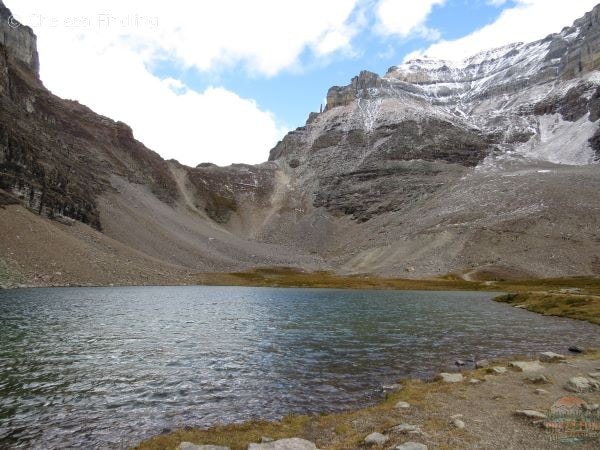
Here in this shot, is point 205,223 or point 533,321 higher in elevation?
point 205,223

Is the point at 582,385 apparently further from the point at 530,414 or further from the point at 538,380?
the point at 530,414

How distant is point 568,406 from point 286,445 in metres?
9.38

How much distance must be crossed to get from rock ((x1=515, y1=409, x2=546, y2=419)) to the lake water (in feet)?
19.4

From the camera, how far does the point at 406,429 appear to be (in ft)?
43.8

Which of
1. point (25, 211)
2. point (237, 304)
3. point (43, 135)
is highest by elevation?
point (43, 135)

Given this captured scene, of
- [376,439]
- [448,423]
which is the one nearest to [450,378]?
[448,423]

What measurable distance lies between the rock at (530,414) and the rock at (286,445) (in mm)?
7043

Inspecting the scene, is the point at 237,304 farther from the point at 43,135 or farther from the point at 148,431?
the point at 43,135

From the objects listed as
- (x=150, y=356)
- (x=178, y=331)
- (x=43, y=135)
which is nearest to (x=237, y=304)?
(x=178, y=331)

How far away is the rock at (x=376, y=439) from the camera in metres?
12.6

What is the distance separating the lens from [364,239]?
6924 inches

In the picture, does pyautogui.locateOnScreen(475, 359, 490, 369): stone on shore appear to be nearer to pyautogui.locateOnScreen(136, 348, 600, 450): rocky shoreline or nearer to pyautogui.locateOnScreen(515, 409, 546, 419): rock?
pyautogui.locateOnScreen(136, 348, 600, 450): rocky shoreline

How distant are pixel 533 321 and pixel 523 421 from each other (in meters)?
37.4

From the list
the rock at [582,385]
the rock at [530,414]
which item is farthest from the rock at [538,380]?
the rock at [530,414]
